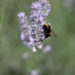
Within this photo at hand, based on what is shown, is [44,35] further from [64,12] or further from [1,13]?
[64,12]

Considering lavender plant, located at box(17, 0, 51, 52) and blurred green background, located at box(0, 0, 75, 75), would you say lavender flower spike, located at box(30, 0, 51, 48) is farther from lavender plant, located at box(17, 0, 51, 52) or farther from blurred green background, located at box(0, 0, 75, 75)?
blurred green background, located at box(0, 0, 75, 75)

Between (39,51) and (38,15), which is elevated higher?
(39,51)

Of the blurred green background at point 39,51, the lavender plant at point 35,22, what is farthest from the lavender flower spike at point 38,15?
the blurred green background at point 39,51

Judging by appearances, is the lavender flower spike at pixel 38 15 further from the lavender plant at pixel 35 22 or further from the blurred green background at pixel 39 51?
the blurred green background at pixel 39 51

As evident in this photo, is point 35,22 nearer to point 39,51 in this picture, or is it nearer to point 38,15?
point 38,15

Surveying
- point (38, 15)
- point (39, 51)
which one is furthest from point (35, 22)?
point (39, 51)

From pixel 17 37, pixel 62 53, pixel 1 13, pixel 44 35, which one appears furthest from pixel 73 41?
pixel 44 35
